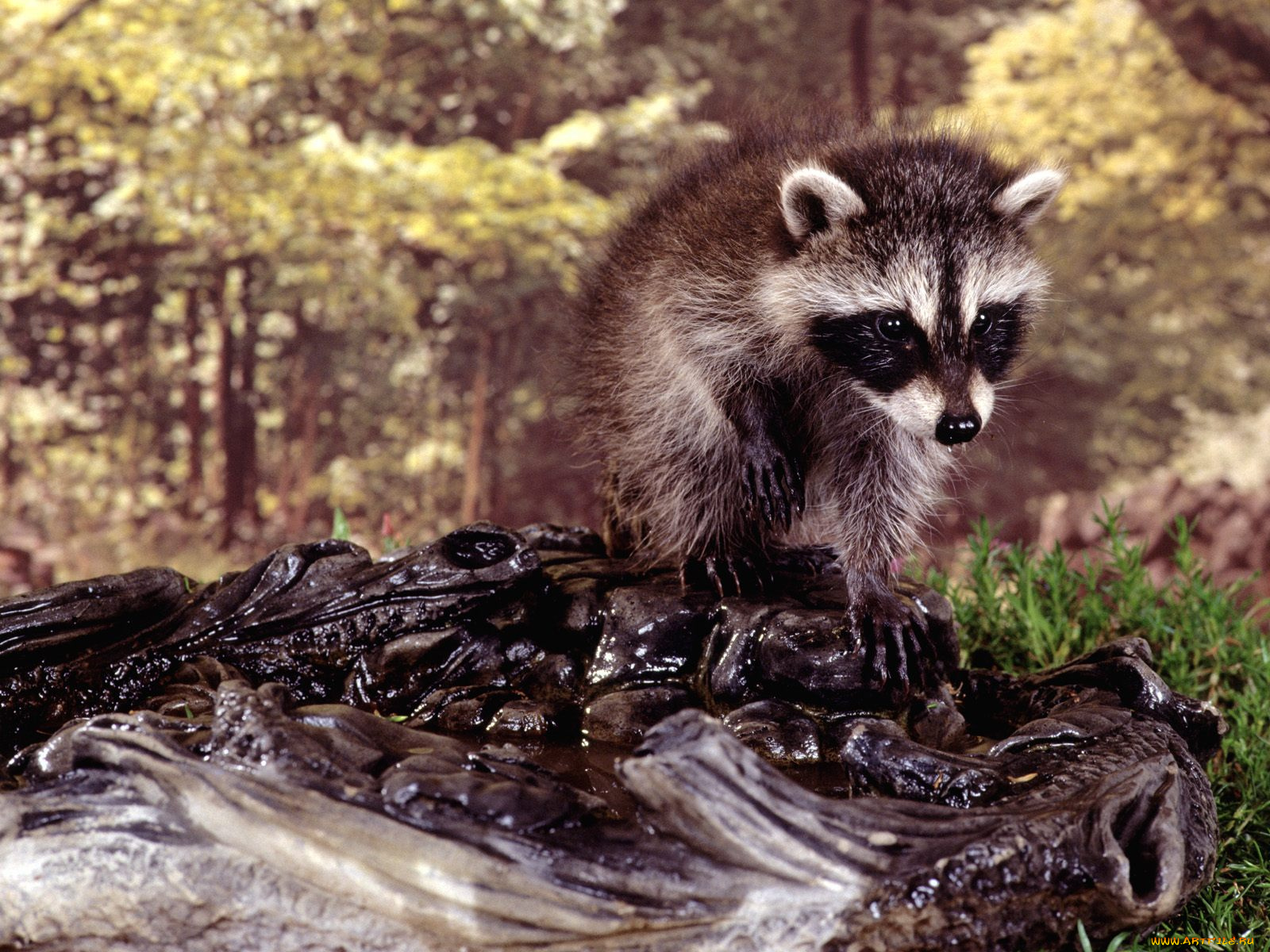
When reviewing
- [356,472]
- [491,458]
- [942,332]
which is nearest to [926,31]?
[491,458]

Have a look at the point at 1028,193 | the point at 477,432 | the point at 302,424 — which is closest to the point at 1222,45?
the point at 477,432

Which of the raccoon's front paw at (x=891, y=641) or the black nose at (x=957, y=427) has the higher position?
the black nose at (x=957, y=427)

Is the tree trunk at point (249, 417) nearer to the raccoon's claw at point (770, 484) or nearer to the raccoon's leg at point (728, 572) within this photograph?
the raccoon's leg at point (728, 572)

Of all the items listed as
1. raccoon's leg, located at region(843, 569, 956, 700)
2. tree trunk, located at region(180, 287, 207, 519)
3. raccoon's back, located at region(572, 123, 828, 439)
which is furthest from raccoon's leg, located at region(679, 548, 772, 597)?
tree trunk, located at region(180, 287, 207, 519)

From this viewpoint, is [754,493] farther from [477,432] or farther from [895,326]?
[477,432]

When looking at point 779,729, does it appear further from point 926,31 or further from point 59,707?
point 926,31

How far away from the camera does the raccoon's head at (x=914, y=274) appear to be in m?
2.38

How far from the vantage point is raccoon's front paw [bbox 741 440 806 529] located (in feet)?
8.65

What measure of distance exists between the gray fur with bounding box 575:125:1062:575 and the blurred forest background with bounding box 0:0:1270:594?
9.03ft

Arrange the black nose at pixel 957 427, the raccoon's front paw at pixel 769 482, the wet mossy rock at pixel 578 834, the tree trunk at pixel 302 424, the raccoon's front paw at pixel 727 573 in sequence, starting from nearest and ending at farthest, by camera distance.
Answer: the wet mossy rock at pixel 578 834 → the black nose at pixel 957 427 → the raccoon's front paw at pixel 769 482 → the raccoon's front paw at pixel 727 573 → the tree trunk at pixel 302 424

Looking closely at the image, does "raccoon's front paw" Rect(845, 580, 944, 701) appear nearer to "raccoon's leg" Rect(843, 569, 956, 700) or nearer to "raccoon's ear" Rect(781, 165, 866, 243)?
"raccoon's leg" Rect(843, 569, 956, 700)

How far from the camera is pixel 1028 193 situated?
254cm

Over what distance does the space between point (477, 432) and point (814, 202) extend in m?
4.01

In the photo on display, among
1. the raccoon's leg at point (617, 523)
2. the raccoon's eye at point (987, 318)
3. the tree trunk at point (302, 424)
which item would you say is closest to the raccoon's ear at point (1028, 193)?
the raccoon's eye at point (987, 318)
